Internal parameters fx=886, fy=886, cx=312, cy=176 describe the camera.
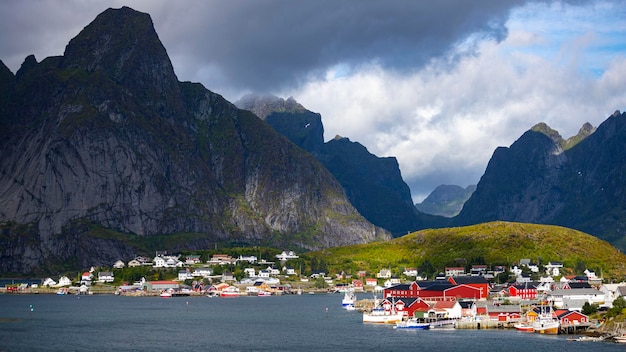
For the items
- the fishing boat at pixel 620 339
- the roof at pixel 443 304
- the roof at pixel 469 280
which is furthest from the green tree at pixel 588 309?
the roof at pixel 469 280

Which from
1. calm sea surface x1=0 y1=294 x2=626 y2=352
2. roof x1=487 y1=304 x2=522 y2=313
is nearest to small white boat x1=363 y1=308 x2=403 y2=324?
calm sea surface x1=0 y1=294 x2=626 y2=352

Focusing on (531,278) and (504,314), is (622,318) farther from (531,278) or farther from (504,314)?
(531,278)

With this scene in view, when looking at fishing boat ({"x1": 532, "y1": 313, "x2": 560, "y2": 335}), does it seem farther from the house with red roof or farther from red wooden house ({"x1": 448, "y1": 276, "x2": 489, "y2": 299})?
red wooden house ({"x1": 448, "y1": 276, "x2": 489, "y2": 299})

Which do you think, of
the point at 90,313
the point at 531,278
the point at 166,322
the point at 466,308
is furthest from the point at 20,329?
the point at 531,278

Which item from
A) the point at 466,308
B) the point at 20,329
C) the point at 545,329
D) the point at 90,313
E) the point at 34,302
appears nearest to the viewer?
the point at 545,329

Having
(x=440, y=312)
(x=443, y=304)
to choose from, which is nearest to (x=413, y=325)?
(x=440, y=312)

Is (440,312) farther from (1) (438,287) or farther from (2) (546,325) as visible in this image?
(2) (546,325)

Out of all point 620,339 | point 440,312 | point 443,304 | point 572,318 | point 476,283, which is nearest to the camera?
point 620,339

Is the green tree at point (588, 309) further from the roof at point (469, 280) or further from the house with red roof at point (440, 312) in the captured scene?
the roof at point (469, 280)
